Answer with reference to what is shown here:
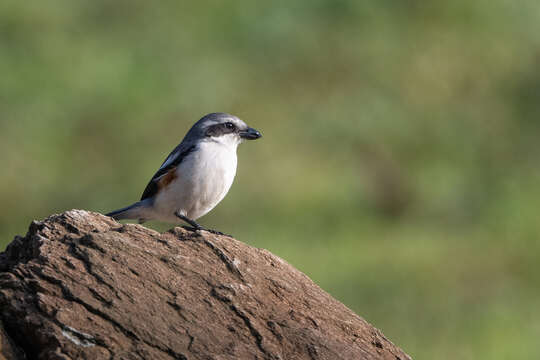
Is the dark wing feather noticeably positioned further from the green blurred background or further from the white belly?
the green blurred background

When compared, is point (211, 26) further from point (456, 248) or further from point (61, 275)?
point (61, 275)

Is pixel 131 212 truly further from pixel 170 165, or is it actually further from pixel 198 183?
pixel 198 183

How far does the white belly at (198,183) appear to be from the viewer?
7.76 metres

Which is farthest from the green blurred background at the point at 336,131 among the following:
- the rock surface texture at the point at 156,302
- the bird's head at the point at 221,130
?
the rock surface texture at the point at 156,302

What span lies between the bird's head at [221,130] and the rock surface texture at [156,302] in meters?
2.14

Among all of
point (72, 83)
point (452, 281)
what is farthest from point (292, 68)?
point (452, 281)

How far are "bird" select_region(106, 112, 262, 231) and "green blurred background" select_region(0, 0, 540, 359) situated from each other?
5227 mm

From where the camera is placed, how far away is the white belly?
7.76 m

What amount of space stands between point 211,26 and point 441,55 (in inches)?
216

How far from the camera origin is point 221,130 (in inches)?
327

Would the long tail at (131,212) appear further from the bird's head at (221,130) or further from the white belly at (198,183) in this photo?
the bird's head at (221,130)

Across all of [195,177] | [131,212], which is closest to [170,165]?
[195,177]

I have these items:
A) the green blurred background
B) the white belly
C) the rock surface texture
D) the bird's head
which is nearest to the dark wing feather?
the white belly

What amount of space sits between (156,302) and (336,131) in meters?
11.8
